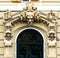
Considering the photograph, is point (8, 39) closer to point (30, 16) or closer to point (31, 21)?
point (31, 21)

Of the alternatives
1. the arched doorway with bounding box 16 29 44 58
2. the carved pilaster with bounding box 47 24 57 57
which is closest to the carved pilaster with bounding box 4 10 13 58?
the arched doorway with bounding box 16 29 44 58

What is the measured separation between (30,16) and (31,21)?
0.26 metres

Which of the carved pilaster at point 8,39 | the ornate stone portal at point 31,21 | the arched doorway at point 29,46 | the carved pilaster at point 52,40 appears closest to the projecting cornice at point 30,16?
the ornate stone portal at point 31,21

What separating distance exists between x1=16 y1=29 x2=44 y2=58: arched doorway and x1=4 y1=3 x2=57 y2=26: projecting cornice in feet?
2.09

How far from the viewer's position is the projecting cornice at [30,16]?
77.6 feet

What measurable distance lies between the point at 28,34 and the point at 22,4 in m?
1.54

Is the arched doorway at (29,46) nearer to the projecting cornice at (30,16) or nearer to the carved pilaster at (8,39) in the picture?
the carved pilaster at (8,39)

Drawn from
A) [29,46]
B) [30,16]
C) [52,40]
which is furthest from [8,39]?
[52,40]

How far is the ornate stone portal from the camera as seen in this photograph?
23.6 m

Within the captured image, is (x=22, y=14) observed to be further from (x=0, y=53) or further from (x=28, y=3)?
(x=0, y=53)

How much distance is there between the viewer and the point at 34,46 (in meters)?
23.9

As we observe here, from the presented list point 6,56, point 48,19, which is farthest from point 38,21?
point 6,56

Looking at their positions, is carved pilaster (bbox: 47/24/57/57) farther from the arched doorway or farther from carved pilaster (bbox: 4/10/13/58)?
carved pilaster (bbox: 4/10/13/58)

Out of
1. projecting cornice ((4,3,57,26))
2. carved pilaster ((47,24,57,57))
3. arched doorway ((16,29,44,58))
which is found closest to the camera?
carved pilaster ((47,24,57,57))
